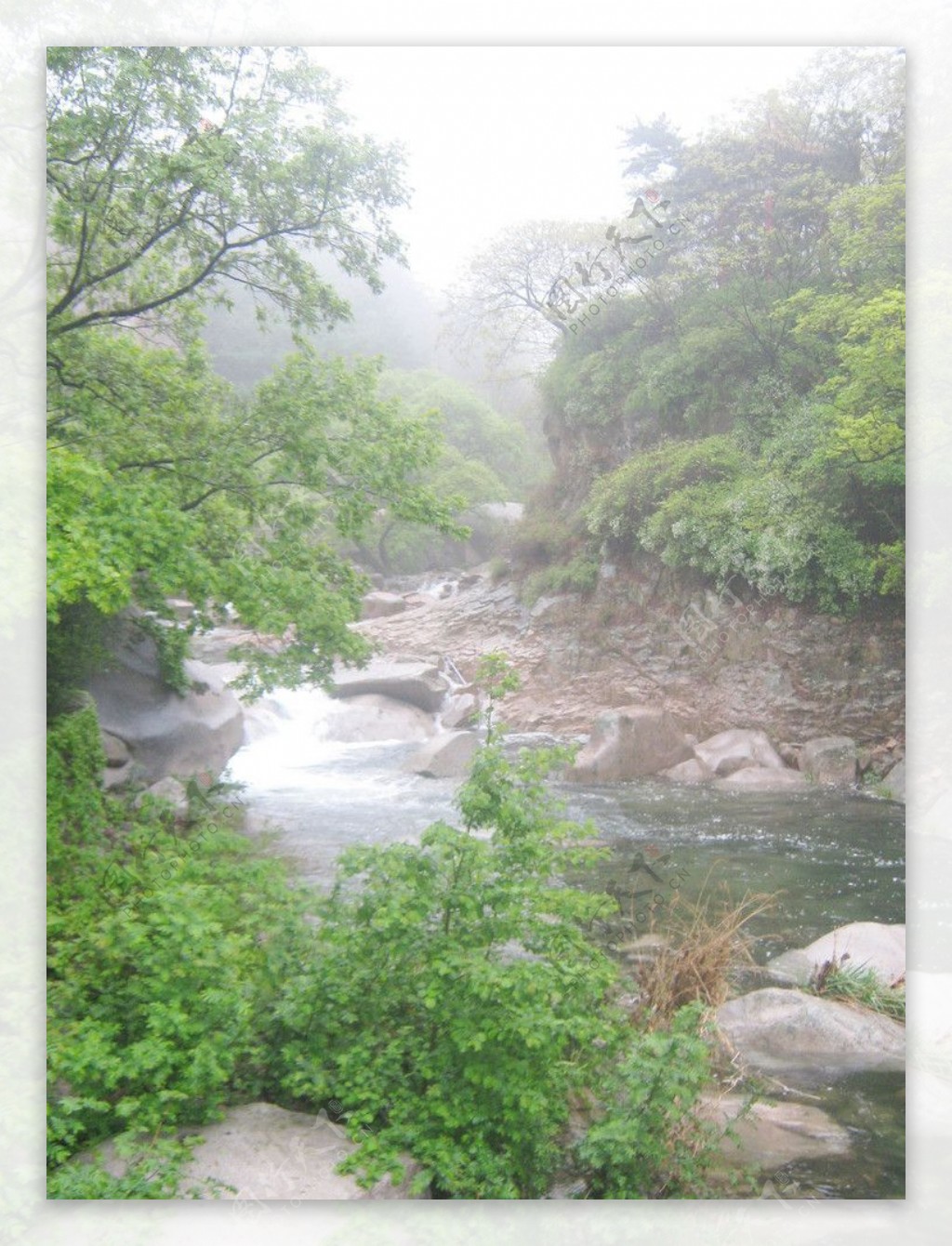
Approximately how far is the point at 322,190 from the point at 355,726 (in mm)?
2042

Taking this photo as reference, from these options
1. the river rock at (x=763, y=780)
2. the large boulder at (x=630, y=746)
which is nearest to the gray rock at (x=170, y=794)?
the large boulder at (x=630, y=746)

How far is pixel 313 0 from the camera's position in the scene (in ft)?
12.0

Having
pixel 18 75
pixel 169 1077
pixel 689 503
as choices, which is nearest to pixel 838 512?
pixel 689 503

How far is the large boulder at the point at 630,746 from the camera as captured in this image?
3736 millimetres

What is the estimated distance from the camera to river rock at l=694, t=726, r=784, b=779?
3689 mm

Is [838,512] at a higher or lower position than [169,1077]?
higher

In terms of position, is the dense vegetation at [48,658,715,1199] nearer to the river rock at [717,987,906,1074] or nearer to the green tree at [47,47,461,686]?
the river rock at [717,987,906,1074]

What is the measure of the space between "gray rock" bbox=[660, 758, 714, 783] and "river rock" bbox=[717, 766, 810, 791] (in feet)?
0.19

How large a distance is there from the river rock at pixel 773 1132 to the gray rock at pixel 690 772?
1.07 metres

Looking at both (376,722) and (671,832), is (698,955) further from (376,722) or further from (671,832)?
(376,722)

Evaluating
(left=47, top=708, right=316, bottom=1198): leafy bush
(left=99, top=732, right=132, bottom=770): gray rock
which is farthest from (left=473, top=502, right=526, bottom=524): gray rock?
(left=99, top=732, right=132, bottom=770): gray rock

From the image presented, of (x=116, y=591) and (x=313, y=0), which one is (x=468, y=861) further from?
(x=313, y=0)

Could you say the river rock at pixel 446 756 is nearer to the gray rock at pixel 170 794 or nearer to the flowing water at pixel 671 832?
the flowing water at pixel 671 832

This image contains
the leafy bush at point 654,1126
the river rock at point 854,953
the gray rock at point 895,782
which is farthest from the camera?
the gray rock at point 895,782
